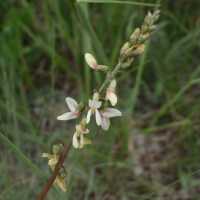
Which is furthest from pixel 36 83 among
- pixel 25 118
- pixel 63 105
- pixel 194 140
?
pixel 194 140

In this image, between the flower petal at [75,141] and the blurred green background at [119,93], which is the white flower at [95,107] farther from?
the blurred green background at [119,93]

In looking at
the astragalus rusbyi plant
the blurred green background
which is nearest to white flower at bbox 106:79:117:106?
the astragalus rusbyi plant

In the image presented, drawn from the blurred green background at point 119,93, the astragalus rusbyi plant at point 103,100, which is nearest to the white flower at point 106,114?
the astragalus rusbyi plant at point 103,100

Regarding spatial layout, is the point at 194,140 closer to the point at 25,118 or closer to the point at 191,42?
the point at 191,42

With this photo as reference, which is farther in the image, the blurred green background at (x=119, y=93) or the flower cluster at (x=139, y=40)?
the blurred green background at (x=119, y=93)

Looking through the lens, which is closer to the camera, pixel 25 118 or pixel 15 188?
pixel 15 188

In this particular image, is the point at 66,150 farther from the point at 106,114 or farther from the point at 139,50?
the point at 139,50
